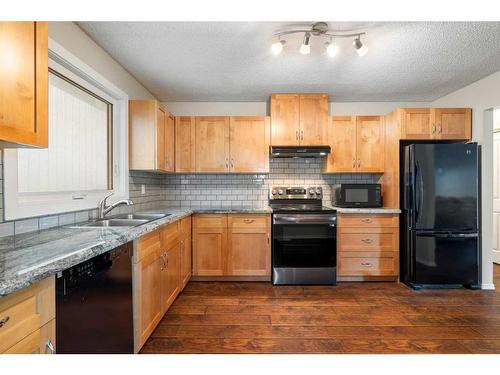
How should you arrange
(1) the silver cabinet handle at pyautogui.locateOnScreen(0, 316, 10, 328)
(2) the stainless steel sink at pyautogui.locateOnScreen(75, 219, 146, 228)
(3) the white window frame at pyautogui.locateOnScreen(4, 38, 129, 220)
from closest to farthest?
(1) the silver cabinet handle at pyautogui.locateOnScreen(0, 316, 10, 328) → (3) the white window frame at pyautogui.locateOnScreen(4, 38, 129, 220) → (2) the stainless steel sink at pyautogui.locateOnScreen(75, 219, 146, 228)

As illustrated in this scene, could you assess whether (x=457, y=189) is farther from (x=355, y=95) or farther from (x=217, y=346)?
(x=217, y=346)

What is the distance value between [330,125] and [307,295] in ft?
6.57

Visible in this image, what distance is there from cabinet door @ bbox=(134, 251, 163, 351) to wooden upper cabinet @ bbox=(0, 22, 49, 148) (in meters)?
0.93

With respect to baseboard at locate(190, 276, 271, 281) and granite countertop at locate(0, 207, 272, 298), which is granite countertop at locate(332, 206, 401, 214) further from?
granite countertop at locate(0, 207, 272, 298)

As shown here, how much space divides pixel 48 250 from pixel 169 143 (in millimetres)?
2183

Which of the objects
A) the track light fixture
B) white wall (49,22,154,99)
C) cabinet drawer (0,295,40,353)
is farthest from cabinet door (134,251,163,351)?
the track light fixture

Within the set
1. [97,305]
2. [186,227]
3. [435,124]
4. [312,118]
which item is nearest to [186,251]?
[186,227]

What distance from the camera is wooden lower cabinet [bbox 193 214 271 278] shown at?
3.13 metres

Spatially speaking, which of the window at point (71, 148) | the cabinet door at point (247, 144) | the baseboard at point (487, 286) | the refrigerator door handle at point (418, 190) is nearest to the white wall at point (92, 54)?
the window at point (71, 148)

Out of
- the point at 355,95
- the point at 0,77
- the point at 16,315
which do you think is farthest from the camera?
the point at 355,95

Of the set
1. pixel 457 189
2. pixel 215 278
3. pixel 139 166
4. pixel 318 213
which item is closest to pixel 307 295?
pixel 318 213

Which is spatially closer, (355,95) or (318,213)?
(318,213)

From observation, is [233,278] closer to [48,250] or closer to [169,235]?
[169,235]

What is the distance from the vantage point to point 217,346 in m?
1.87
